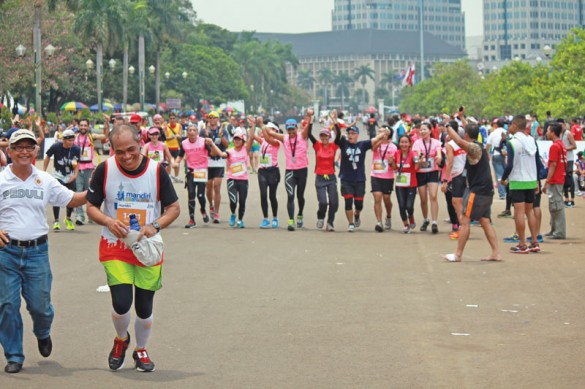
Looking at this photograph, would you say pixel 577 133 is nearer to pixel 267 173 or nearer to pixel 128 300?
pixel 267 173

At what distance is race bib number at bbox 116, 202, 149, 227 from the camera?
8.15 m

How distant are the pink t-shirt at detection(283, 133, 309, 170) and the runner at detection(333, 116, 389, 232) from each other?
61cm

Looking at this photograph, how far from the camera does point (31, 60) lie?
209ft

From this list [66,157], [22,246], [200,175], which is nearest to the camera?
[22,246]

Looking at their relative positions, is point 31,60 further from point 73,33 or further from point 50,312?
point 50,312

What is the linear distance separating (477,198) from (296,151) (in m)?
5.08

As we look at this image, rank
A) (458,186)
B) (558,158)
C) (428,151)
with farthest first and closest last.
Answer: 1. (428,151)
2. (458,186)
3. (558,158)

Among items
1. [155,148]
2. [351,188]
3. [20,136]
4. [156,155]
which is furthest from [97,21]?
[20,136]

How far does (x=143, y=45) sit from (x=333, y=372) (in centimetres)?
8388

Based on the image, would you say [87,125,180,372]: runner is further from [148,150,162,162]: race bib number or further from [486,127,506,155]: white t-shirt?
[486,127,506,155]: white t-shirt

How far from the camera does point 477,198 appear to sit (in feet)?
47.9

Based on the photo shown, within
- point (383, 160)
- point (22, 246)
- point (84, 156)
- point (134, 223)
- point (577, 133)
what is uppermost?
point (577, 133)

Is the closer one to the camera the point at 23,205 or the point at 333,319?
the point at 23,205

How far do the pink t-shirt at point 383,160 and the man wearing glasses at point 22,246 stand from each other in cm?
1069
